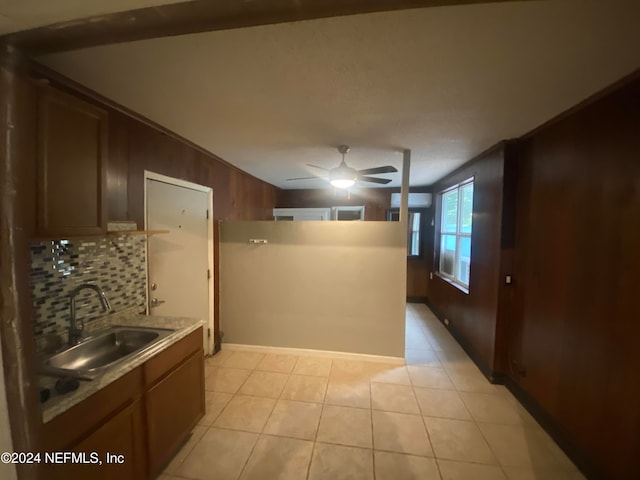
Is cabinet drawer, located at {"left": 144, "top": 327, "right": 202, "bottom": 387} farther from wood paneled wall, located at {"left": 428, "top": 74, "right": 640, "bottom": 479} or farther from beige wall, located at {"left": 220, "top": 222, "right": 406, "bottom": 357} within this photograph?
wood paneled wall, located at {"left": 428, "top": 74, "right": 640, "bottom": 479}

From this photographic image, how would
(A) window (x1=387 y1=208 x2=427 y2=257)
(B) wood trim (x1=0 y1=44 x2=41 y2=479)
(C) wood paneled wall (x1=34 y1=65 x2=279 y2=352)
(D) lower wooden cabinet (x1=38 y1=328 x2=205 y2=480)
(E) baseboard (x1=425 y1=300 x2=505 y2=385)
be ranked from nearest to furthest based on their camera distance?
(B) wood trim (x1=0 y1=44 x2=41 y2=479)
(D) lower wooden cabinet (x1=38 y1=328 x2=205 y2=480)
(C) wood paneled wall (x1=34 y1=65 x2=279 y2=352)
(E) baseboard (x1=425 y1=300 x2=505 y2=385)
(A) window (x1=387 y1=208 x2=427 y2=257)

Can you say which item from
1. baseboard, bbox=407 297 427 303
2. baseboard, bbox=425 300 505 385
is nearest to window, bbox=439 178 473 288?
baseboard, bbox=425 300 505 385

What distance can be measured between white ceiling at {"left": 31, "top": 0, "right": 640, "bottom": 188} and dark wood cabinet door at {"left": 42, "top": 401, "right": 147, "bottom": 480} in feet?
6.15

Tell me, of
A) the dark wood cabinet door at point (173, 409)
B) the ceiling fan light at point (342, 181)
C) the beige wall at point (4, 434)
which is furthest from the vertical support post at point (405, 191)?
the beige wall at point (4, 434)

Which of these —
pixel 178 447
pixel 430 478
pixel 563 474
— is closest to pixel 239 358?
pixel 178 447

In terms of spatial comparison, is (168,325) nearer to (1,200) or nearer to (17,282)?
(17,282)

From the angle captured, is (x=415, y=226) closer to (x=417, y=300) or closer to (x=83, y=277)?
(x=417, y=300)

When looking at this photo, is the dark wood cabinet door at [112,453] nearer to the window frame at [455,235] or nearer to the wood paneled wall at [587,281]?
the wood paneled wall at [587,281]

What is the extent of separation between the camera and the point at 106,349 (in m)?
1.74

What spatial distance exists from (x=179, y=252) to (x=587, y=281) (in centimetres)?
337

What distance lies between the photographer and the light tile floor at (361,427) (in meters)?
1.70

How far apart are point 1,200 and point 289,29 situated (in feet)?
4.12

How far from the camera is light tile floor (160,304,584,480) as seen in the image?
1.70 meters

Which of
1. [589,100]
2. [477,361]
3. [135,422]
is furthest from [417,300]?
[135,422]
